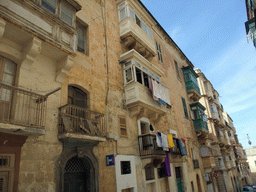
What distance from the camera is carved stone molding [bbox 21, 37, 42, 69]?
268 inches

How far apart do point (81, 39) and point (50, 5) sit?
301cm

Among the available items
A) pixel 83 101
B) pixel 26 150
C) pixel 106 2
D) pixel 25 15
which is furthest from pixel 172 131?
pixel 25 15

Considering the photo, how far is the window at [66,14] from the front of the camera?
838cm

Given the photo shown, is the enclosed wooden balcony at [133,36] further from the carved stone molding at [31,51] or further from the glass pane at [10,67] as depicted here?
the glass pane at [10,67]

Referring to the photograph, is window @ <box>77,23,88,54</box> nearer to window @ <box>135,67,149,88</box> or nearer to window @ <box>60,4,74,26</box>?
window @ <box>60,4,74,26</box>

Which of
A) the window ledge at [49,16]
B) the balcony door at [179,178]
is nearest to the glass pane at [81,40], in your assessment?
the window ledge at [49,16]

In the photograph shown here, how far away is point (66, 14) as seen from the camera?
28.1 feet

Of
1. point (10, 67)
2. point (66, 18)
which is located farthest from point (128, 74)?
point (10, 67)

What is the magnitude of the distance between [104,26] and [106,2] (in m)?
2.26

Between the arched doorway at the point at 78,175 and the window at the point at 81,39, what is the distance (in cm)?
557

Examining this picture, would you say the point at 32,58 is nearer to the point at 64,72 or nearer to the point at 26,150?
the point at 64,72

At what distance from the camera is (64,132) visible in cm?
714

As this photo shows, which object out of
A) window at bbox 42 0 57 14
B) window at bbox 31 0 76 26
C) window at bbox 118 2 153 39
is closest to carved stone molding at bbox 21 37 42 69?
window at bbox 31 0 76 26

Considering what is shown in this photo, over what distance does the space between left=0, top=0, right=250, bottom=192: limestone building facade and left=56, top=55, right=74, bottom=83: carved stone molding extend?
40mm
